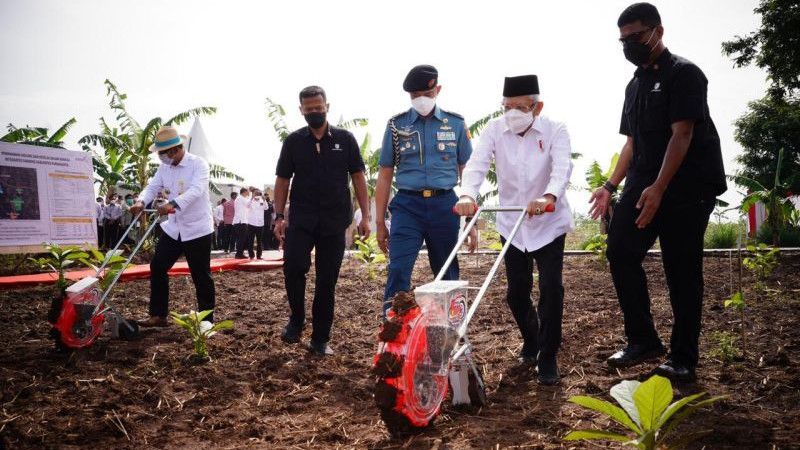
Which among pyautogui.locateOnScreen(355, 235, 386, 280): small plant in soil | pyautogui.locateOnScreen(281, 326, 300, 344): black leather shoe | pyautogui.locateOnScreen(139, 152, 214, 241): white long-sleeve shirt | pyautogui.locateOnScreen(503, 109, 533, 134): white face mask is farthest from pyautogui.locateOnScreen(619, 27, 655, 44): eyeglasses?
pyautogui.locateOnScreen(355, 235, 386, 280): small plant in soil

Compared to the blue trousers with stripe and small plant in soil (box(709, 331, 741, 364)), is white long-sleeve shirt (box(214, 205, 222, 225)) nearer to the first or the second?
the blue trousers with stripe

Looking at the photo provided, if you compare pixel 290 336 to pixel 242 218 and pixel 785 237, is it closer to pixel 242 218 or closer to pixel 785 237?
pixel 242 218

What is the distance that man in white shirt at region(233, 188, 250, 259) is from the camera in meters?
14.9

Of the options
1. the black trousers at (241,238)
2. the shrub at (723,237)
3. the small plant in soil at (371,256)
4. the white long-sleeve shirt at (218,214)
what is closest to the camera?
the small plant in soil at (371,256)

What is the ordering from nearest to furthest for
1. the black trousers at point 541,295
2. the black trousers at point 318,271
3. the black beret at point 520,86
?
the black trousers at point 541,295 < the black beret at point 520,86 < the black trousers at point 318,271

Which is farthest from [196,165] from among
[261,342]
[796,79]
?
[796,79]

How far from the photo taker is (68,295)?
452cm

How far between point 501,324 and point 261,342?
2.07 metres

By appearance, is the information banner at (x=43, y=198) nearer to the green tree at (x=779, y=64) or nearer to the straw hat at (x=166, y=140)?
the straw hat at (x=166, y=140)

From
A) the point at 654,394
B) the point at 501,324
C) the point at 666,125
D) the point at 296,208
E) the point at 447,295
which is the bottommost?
the point at 501,324

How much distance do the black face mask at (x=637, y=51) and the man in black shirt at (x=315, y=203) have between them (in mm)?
2239

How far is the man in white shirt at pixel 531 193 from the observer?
3496 mm

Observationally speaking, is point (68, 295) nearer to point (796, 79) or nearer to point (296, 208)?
point (296, 208)

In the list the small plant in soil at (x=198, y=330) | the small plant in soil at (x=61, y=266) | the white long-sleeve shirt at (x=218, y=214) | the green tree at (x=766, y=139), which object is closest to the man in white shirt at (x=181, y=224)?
the small plant in soil at (x=61, y=266)
